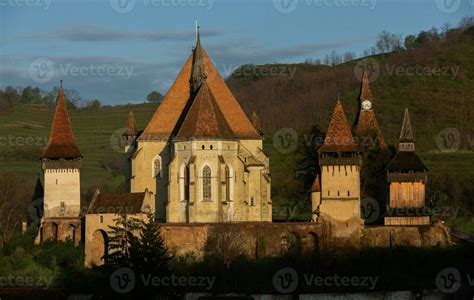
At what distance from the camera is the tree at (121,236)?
6177 cm

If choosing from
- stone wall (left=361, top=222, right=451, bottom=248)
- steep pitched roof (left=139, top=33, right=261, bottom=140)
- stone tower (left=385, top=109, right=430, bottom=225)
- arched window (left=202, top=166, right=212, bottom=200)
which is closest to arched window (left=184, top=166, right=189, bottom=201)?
arched window (left=202, top=166, right=212, bottom=200)

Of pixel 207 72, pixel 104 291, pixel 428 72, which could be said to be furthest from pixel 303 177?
pixel 428 72

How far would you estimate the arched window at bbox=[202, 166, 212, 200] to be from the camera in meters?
66.4

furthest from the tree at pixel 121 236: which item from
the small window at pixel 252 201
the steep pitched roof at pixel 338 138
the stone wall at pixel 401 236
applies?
the stone wall at pixel 401 236

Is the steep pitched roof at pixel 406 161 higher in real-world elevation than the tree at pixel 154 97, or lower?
lower

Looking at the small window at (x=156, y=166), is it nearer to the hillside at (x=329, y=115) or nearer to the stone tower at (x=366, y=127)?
the hillside at (x=329, y=115)

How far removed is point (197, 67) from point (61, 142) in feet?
27.6

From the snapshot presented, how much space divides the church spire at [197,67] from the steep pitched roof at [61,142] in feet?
23.8

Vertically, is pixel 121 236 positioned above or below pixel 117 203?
below

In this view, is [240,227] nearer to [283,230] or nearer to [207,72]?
[283,230]

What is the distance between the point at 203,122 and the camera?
66625 millimetres

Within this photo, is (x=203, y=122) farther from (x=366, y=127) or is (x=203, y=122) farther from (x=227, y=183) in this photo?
(x=366, y=127)

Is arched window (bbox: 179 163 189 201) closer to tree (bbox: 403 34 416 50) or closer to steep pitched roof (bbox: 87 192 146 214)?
steep pitched roof (bbox: 87 192 146 214)

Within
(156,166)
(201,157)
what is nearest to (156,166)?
(156,166)
